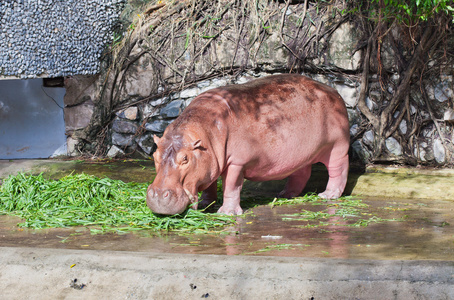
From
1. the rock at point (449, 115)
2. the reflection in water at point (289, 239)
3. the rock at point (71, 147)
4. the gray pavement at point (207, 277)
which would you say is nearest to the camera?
the gray pavement at point (207, 277)

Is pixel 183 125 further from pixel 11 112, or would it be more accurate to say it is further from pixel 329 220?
pixel 11 112

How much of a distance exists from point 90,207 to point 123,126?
3.50 meters

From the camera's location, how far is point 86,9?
780 cm

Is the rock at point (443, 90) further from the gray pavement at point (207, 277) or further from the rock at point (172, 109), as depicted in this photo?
the gray pavement at point (207, 277)

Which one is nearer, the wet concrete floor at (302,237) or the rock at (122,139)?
the wet concrete floor at (302,237)

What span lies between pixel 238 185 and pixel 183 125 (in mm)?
775

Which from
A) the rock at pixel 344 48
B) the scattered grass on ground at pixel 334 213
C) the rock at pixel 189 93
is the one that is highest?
the rock at pixel 344 48

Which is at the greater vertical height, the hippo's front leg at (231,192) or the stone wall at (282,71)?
the stone wall at (282,71)

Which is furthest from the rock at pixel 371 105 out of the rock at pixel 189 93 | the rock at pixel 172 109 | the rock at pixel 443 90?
the rock at pixel 172 109

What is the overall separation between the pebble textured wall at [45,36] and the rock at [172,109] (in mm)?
1345

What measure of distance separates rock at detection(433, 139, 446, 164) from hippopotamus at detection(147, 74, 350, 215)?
5.13 ft

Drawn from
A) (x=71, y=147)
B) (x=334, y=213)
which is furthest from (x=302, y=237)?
(x=71, y=147)

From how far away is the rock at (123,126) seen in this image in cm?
803

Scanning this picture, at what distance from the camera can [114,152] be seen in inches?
321
